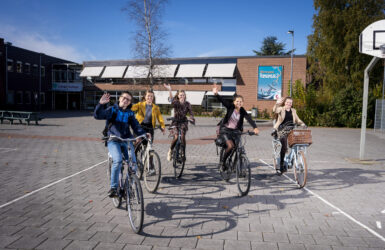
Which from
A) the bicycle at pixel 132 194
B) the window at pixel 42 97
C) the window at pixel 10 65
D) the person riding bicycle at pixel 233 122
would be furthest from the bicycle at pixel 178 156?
the window at pixel 42 97

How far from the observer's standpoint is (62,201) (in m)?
4.76

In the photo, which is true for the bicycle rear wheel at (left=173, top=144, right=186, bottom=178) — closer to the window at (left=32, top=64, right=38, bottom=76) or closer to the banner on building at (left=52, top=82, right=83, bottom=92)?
the window at (left=32, top=64, right=38, bottom=76)

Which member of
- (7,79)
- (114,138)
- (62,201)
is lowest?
(62,201)

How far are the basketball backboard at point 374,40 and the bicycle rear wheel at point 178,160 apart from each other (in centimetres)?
606

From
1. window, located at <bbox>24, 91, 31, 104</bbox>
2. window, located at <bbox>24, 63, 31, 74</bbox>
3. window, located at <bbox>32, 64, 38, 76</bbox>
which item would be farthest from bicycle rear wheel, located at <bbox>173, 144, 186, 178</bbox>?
window, located at <bbox>32, 64, 38, 76</bbox>

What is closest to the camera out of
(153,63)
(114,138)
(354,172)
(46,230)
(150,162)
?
(46,230)

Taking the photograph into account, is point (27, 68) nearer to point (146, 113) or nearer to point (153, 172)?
point (146, 113)

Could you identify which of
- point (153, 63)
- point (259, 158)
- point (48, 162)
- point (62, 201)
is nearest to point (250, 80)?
point (153, 63)

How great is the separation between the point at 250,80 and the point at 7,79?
2820 cm

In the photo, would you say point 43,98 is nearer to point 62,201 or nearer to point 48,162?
point 48,162

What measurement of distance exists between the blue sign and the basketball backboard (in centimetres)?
2674

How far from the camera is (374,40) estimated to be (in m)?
8.46

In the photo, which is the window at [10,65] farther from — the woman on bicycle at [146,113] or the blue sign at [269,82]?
the woman on bicycle at [146,113]

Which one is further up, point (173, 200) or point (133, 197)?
point (133, 197)
